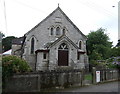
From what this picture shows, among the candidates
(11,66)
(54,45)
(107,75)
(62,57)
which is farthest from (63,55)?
(11,66)

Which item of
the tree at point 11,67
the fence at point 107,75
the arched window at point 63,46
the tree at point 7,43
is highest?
the tree at point 7,43

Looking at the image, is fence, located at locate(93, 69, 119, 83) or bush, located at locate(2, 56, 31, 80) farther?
fence, located at locate(93, 69, 119, 83)

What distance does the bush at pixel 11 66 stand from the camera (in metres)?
10.8

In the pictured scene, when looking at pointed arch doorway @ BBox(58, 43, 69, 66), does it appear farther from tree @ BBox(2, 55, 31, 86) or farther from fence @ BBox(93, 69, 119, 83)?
tree @ BBox(2, 55, 31, 86)

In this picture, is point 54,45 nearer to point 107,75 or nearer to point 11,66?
point 107,75

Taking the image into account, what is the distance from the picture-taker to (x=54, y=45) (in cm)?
2422

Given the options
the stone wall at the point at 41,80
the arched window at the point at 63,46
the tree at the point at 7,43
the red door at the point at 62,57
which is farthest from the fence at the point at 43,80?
the tree at the point at 7,43

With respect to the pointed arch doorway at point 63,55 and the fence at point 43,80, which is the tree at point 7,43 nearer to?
the pointed arch doorway at point 63,55

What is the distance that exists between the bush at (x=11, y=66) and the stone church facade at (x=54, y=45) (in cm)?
1196

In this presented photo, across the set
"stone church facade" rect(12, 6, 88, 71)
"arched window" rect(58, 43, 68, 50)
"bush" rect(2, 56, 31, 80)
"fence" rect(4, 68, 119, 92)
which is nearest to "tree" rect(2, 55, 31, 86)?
"bush" rect(2, 56, 31, 80)

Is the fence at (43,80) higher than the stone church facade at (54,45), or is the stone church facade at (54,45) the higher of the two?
the stone church facade at (54,45)

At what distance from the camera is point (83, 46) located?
2964cm

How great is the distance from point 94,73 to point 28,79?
7249 mm

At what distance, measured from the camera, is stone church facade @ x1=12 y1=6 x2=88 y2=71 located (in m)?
24.4
